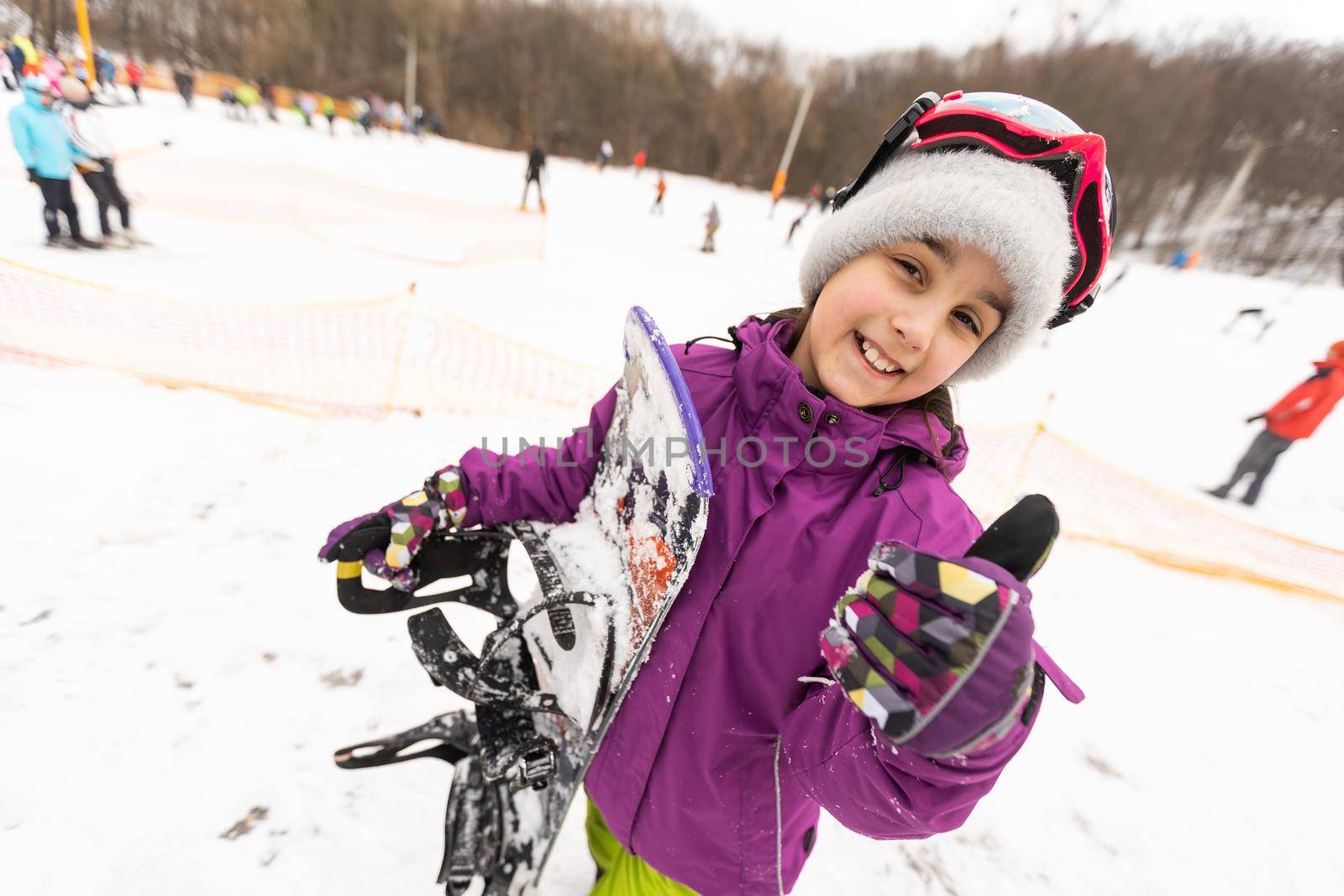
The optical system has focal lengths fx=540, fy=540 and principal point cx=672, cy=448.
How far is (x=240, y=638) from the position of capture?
231 cm

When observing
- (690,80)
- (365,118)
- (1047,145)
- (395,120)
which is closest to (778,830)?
(1047,145)

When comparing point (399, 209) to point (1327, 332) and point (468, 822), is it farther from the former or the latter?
point (1327, 332)

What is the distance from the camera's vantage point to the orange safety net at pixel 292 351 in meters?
3.99

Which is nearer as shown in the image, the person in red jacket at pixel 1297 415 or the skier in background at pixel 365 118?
the person in red jacket at pixel 1297 415

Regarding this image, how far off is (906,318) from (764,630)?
65 centimetres

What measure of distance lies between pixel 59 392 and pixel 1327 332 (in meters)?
23.3

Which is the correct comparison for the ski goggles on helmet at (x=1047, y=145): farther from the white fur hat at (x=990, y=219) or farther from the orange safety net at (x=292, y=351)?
the orange safety net at (x=292, y=351)

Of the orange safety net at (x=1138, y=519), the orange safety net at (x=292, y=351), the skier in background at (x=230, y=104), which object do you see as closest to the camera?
the orange safety net at (x=292, y=351)

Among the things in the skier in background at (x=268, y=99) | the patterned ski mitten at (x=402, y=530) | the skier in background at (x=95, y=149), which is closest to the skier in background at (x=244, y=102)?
the skier in background at (x=268, y=99)

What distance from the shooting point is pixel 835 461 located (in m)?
1.04

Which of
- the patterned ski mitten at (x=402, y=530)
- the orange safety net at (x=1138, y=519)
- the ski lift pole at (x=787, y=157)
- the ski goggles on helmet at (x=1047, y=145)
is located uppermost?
the ski lift pole at (x=787, y=157)

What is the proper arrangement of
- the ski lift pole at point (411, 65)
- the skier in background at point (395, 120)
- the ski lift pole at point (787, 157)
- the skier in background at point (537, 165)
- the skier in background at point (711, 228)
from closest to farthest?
the skier in background at point (711, 228)
the skier in background at point (537, 165)
the ski lift pole at point (787, 157)
the skier in background at point (395, 120)
the ski lift pole at point (411, 65)

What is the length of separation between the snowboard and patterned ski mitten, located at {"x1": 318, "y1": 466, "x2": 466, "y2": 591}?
0.17 ft

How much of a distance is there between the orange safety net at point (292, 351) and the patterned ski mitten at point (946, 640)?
14.0ft
